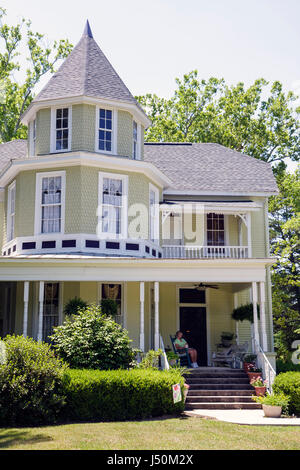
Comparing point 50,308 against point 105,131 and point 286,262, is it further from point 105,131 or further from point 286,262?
point 286,262

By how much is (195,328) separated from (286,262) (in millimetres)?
15449

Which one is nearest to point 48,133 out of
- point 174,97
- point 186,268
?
point 186,268

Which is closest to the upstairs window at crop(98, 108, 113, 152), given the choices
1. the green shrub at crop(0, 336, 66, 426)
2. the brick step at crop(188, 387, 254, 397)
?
the green shrub at crop(0, 336, 66, 426)

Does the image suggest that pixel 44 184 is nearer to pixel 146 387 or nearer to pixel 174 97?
pixel 146 387

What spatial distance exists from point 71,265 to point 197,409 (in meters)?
5.91

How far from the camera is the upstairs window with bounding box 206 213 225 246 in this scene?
2292 centimetres

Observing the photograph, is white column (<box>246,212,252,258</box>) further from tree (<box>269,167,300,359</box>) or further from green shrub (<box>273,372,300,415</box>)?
tree (<box>269,167,300,359</box>)

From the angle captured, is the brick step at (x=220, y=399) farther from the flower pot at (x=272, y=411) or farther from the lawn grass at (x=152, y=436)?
the lawn grass at (x=152, y=436)

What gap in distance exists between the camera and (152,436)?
35.8ft

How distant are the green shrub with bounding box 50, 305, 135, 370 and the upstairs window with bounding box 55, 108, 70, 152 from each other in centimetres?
754

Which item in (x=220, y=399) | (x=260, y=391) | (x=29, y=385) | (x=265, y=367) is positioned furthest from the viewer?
(x=265, y=367)

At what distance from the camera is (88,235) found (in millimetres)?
18828

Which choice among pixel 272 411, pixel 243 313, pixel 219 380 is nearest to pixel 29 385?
pixel 272 411

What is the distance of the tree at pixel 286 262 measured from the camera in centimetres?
3179
